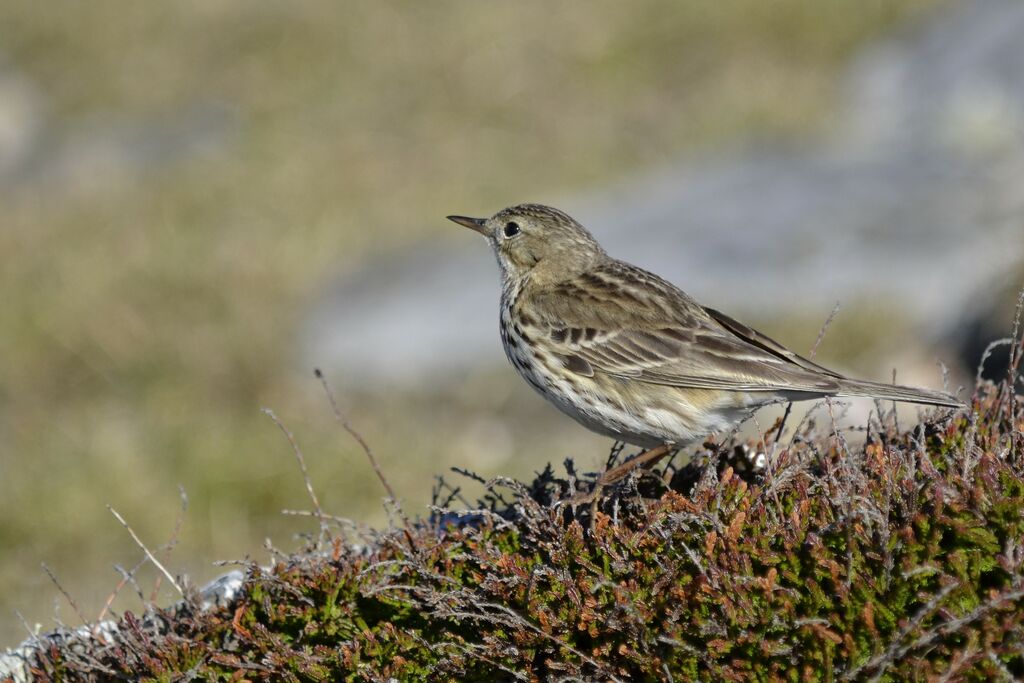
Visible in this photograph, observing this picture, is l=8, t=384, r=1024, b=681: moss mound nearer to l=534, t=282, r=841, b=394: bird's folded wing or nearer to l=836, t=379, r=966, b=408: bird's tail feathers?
l=836, t=379, r=966, b=408: bird's tail feathers

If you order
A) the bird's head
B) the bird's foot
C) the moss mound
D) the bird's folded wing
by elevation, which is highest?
the bird's head

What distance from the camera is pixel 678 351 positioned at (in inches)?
242

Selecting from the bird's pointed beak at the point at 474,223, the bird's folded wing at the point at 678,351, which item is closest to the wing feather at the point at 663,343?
the bird's folded wing at the point at 678,351

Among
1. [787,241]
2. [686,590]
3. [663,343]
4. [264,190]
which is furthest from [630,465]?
[264,190]

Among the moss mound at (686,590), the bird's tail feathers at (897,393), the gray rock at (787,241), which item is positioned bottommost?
the moss mound at (686,590)

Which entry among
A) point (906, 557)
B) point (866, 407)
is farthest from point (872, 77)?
point (906, 557)

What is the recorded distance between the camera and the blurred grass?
36.8 ft

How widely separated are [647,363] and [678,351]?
0.56 feet

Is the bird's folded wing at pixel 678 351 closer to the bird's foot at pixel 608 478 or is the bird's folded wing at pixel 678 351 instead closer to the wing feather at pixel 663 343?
the wing feather at pixel 663 343

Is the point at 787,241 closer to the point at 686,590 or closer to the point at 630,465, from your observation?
the point at 630,465

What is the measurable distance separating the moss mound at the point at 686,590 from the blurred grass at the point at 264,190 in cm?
324

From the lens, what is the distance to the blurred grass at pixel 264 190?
11.2 m

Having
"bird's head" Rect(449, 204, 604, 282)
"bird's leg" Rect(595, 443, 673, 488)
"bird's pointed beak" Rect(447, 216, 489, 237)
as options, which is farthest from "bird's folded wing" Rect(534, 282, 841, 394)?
"bird's pointed beak" Rect(447, 216, 489, 237)

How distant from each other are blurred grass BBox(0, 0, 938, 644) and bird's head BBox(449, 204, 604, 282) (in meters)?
3.48
